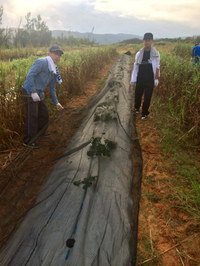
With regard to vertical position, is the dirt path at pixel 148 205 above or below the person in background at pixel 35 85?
below

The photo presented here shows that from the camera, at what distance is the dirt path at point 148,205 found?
1.34 meters

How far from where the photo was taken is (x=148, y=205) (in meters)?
1.75

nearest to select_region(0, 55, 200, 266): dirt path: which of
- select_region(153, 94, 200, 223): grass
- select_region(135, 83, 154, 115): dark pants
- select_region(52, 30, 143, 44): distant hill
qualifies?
select_region(153, 94, 200, 223): grass

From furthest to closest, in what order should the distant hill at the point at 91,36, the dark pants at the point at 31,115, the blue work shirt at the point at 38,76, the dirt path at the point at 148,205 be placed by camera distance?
the distant hill at the point at 91,36
the dark pants at the point at 31,115
the blue work shirt at the point at 38,76
the dirt path at the point at 148,205

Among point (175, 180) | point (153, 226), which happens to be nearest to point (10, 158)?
point (153, 226)

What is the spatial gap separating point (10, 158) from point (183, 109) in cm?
266

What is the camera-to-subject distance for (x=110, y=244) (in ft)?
3.89

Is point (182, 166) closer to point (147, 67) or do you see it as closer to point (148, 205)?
point (148, 205)

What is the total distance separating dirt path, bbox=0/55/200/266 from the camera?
52.9 inches

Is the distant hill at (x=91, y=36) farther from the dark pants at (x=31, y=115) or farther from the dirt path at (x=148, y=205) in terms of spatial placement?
the dirt path at (x=148, y=205)

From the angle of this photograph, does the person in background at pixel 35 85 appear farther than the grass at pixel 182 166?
Yes

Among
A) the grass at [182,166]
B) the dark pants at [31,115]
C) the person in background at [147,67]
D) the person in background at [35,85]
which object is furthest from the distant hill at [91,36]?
the grass at [182,166]

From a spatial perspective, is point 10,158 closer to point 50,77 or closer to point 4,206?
point 4,206

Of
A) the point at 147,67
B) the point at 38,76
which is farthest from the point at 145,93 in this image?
the point at 38,76
